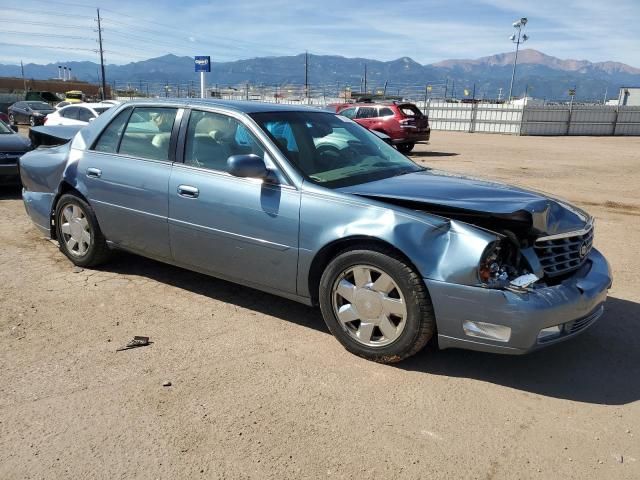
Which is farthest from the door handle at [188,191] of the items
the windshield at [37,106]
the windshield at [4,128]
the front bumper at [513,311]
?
the windshield at [37,106]

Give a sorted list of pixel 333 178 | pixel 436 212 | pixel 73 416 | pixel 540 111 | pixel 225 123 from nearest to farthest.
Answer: pixel 73 416 < pixel 436 212 < pixel 333 178 < pixel 225 123 < pixel 540 111

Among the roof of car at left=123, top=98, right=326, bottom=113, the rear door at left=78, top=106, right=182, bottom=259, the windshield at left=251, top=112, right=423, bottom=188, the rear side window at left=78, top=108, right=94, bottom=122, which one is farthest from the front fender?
the rear side window at left=78, top=108, right=94, bottom=122

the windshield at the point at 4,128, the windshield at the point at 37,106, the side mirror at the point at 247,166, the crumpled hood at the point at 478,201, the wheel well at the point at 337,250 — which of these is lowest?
the windshield at the point at 37,106

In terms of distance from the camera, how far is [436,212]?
3312 mm

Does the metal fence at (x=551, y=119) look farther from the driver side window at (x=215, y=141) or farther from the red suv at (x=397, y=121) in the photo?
the driver side window at (x=215, y=141)

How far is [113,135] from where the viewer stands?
4.83 metres

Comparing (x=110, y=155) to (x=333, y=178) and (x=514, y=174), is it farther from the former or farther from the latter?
(x=514, y=174)

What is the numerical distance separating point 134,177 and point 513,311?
311 cm

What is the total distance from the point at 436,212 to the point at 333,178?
842 mm

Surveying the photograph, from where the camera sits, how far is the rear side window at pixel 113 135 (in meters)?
4.80

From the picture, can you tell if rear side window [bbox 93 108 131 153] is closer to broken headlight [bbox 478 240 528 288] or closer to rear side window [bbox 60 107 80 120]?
broken headlight [bbox 478 240 528 288]

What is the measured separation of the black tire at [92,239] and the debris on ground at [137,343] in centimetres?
151

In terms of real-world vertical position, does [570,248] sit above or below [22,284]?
above

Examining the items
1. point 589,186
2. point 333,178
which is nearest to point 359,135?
point 333,178
